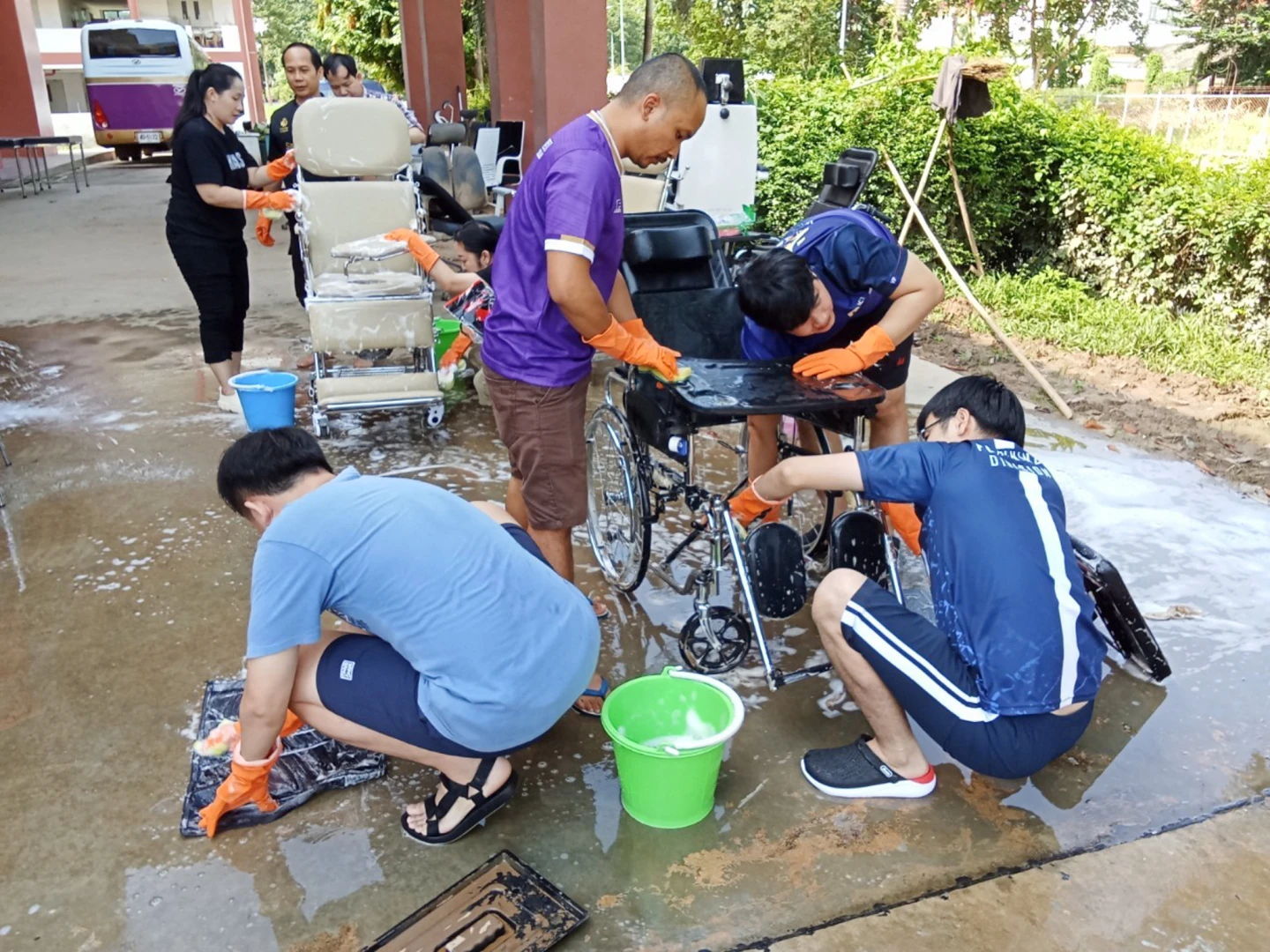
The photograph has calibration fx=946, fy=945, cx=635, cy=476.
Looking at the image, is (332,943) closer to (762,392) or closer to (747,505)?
(747,505)

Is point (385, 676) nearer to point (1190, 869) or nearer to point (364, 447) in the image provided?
point (1190, 869)

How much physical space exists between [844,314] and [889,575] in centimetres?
77

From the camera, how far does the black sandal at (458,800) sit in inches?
78.5

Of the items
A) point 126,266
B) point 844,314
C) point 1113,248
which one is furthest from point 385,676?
point 126,266

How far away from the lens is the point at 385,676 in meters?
1.92

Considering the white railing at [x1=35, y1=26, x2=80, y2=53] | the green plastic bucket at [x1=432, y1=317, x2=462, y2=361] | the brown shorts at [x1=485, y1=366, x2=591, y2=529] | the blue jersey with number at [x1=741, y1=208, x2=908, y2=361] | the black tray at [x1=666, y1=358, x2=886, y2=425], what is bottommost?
the green plastic bucket at [x1=432, y1=317, x2=462, y2=361]

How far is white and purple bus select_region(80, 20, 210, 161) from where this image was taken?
16062 millimetres

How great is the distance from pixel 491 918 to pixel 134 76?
18.3 metres

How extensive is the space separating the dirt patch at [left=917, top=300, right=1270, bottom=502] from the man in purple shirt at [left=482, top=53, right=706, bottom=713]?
2.84 meters

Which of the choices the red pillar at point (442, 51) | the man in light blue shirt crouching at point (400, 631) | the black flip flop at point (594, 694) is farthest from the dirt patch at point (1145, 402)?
the red pillar at point (442, 51)

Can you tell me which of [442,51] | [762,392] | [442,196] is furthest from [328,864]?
[442,51]

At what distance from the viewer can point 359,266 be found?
4.53 metres

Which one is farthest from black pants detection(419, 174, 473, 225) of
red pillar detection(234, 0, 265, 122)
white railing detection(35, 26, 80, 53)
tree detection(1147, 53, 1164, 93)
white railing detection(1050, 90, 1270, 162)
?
white railing detection(35, 26, 80, 53)

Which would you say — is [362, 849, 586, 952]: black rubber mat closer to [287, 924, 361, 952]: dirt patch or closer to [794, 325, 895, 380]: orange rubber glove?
[287, 924, 361, 952]: dirt patch
